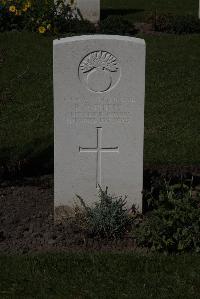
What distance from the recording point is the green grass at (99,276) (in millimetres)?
5719

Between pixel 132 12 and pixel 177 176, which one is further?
pixel 132 12

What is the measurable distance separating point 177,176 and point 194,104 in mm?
3484

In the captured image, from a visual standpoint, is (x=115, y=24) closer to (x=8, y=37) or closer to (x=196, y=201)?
(x=8, y=37)

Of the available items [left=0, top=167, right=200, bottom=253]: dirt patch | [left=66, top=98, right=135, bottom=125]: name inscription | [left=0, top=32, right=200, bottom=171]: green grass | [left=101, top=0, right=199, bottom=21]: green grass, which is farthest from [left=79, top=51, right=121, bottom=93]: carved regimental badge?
[left=101, top=0, right=199, bottom=21]: green grass

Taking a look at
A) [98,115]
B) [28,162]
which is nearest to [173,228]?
[98,115]

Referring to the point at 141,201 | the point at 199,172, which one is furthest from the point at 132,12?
the point at 141,201

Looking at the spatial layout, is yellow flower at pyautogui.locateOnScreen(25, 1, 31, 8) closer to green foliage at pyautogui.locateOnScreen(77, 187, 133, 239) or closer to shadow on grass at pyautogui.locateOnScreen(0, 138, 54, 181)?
shadow on grass at pyautogui.locateOnScreen(0, 138, 54, 181)

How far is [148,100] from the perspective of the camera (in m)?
11.7

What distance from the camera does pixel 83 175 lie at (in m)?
7.05

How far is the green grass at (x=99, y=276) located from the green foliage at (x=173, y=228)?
0.13 m

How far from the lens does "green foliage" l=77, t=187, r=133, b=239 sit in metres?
6.72

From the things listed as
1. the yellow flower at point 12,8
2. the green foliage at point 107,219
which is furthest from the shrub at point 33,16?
the green foliage at point 107,219

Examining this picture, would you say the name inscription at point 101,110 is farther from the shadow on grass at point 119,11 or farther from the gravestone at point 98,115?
the shadow on grass at point 119,11

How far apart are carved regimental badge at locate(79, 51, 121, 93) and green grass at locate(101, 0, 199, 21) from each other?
11.8 metres
